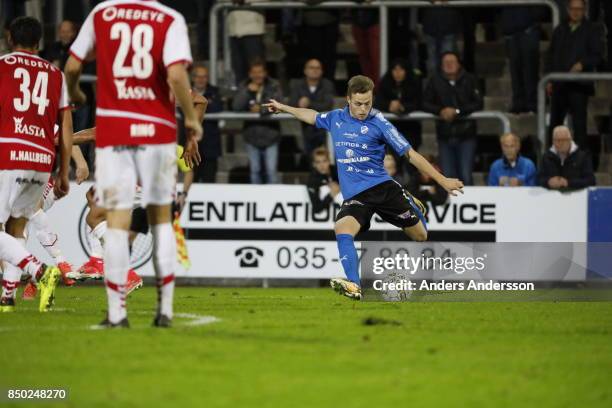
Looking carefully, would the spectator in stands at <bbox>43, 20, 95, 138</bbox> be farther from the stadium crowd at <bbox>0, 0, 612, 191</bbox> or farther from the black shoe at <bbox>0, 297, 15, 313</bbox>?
the black shoe at <bbox>0, 297, 15, 313</bbox>

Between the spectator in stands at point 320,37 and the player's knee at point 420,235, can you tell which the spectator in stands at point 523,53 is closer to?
the spectator in stands at point 320,37

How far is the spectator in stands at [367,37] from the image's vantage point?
19.5m

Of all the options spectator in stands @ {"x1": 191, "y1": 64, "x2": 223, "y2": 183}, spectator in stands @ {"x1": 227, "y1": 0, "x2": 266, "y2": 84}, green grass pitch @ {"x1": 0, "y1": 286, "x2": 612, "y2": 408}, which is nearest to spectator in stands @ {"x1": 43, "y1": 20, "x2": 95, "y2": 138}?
spectator in stands @ {"x1": 191, "y1": 64, "x2": 223, "y2": 183}

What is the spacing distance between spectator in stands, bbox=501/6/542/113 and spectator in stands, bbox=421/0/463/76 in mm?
762

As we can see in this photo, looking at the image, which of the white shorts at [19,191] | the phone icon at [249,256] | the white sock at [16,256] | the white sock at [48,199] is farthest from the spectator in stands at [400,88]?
the white sock at [16,256]

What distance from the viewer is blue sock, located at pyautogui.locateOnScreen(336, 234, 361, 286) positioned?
41.0 ft

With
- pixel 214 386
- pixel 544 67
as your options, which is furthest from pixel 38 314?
pixel 544 67

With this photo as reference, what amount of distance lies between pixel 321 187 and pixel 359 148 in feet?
15.8

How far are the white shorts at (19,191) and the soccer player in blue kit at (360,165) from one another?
2.52 meters

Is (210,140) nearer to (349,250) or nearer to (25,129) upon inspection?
(349,250)

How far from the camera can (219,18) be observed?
68.4 feet

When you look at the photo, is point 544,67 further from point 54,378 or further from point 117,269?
point 54,378

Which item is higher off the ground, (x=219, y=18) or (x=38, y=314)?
(x=219, y=18)

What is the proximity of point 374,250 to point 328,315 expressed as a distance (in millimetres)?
4975
